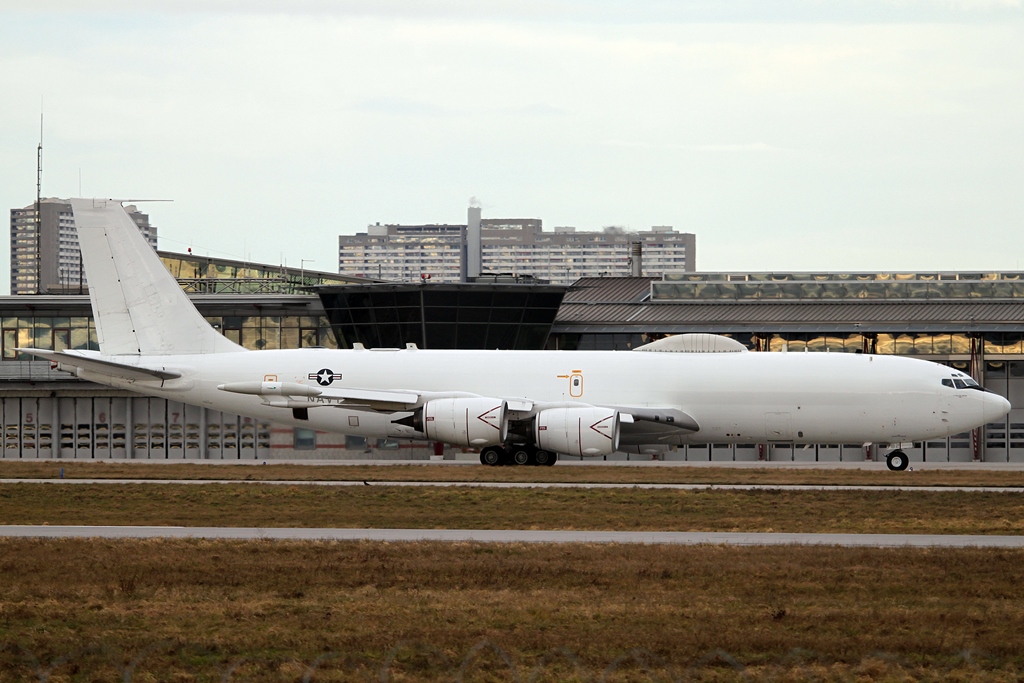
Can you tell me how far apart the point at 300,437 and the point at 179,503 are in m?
29.0

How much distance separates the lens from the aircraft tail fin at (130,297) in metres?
50.6

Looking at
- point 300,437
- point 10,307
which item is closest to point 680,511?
point 300,437

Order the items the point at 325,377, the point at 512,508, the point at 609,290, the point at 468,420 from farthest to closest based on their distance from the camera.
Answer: the point at 609,290 < the point at 325,377 < the point at 468,420 < the point at 512,508

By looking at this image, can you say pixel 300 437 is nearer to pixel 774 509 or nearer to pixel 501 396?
pixel 501 396

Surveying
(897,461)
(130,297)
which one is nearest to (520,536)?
(897,461)

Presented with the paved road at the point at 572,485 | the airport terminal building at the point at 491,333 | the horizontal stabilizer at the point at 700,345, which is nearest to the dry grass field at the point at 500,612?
the paved road at the point at 572,485

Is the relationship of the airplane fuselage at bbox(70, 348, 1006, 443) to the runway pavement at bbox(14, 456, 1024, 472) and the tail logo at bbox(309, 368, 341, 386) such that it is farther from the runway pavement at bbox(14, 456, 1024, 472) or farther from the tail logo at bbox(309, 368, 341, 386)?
the runway pavement at bbox(14, 456, 1024, 472)

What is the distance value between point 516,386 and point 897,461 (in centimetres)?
1447

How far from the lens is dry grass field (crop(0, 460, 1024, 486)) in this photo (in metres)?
39.4

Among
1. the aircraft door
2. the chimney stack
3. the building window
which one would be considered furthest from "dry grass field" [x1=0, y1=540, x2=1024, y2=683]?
the chimney stack

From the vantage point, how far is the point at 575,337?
62.8 meters

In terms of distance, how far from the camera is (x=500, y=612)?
16203 mm

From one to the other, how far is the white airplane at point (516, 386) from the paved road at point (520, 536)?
65.2 ft

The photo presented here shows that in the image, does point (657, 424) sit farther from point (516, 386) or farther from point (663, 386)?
point (516, 386)
